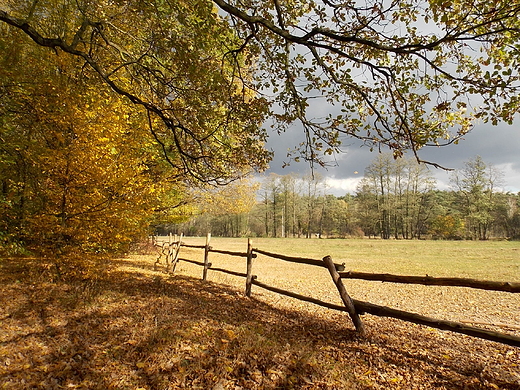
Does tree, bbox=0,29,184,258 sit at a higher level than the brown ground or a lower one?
higher

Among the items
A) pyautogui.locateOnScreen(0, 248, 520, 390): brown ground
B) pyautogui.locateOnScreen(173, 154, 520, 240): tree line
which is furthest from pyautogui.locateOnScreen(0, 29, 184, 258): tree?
pyautogui.locateOnScreen(173, 154, 520, 240): tree line

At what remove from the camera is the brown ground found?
3311mm

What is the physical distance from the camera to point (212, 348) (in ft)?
13.3

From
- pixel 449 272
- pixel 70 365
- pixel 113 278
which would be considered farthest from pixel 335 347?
pixel 449 272

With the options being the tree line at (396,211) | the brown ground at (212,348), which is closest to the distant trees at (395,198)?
the tree line at (396,211)

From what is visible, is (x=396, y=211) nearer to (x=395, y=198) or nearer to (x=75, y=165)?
(x=395, y=198)

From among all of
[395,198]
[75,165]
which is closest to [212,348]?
[75,165]

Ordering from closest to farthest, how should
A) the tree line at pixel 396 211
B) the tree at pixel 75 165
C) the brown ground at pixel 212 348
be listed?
the brown ground at pixel 212 348 → the tree at pixel 75 165 → the tree line at pixel 396 211

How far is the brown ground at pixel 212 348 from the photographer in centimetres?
331

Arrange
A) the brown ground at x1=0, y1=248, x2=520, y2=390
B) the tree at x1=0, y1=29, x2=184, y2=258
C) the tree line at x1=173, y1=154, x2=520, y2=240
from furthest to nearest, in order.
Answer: the tree line at x1=173, y1=154, x2=520, y2=240 → the tree at x1=0, y1=29, x2=184, y2=258 → the brown ground at x1=0, y1=248, x2=520, y2=390

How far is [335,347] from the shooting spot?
4.29m

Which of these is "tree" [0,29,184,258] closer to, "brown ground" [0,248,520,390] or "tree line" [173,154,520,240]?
"brown ground" [0,248,520,390]

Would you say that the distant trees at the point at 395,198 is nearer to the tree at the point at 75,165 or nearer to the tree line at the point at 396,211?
the tree line at the point at 396,211

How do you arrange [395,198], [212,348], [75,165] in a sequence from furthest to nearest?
[395,198], [75,165], [212,348]
